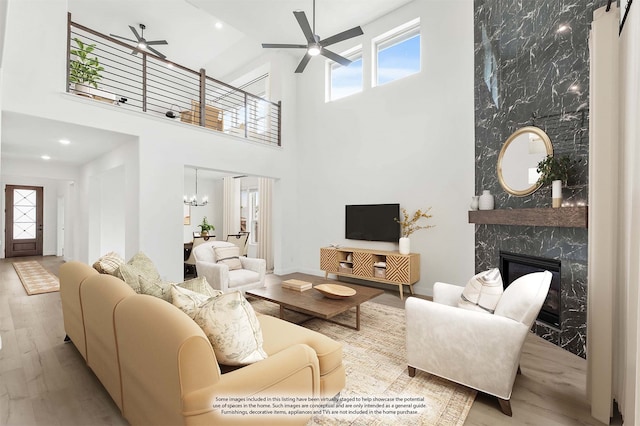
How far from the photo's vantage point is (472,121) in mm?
4227

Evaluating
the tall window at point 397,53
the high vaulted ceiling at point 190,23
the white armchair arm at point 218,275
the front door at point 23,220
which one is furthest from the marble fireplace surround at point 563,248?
the front door at point 23,220

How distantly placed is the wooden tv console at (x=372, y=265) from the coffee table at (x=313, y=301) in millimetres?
1194

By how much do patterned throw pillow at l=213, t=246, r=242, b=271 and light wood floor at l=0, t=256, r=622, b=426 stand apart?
191cm

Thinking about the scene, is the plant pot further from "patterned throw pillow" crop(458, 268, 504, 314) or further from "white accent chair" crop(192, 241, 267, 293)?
"patterned throw pillow" crop(458, 268, 504, 314)

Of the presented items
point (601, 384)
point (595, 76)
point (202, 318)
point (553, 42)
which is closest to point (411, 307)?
point (601, 384)

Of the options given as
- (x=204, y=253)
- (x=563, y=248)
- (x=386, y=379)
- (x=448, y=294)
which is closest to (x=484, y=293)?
(x=448, y=294)

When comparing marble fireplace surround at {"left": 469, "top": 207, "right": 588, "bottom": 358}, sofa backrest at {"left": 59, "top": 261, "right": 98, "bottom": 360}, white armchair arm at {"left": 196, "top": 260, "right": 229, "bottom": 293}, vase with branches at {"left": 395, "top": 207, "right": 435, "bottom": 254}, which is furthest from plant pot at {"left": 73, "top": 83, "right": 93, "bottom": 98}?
marble fireplace surround at {"left": 469, "top": 207, "right": 588, "bottom": 358}

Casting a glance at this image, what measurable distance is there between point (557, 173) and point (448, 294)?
1595mm

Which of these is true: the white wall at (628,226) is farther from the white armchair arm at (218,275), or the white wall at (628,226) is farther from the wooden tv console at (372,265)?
the white armchair arm at (218,275)

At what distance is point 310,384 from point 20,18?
4.92 meters

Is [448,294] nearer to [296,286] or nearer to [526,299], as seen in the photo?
[526,299]

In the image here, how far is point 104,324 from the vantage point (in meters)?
1.83

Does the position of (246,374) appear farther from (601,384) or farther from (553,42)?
(553,42)

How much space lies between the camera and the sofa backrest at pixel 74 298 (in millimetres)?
2361
